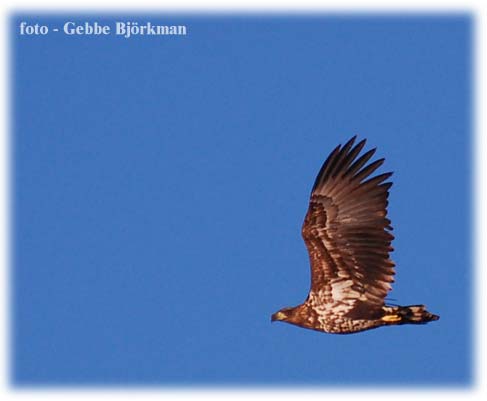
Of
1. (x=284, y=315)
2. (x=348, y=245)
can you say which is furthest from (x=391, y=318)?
(x=284, y=315)

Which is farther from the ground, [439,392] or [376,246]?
[376,246]

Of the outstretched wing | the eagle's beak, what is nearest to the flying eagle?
the outstretched wing

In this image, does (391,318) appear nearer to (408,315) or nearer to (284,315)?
(408,315)

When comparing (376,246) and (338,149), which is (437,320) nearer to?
(376,246)

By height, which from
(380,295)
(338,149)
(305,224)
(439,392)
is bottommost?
(439,392)

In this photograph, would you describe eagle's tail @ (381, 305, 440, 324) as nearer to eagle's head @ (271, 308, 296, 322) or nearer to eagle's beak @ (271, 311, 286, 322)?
eagle's head @ (271, 308, 296, 322)

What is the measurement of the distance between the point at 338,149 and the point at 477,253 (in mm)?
2250

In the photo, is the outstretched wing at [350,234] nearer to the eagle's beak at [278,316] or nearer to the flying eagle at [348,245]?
the flying eagle at [348,245]

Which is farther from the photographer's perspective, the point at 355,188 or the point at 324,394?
the point at 355,188

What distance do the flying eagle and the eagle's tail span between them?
0.7 inches

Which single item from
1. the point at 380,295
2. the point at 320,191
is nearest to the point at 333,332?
the point at 380,295

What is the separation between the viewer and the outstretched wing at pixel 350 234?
50.6 ft

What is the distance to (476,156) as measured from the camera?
16188 mm

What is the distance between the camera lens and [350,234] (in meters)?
15.5
